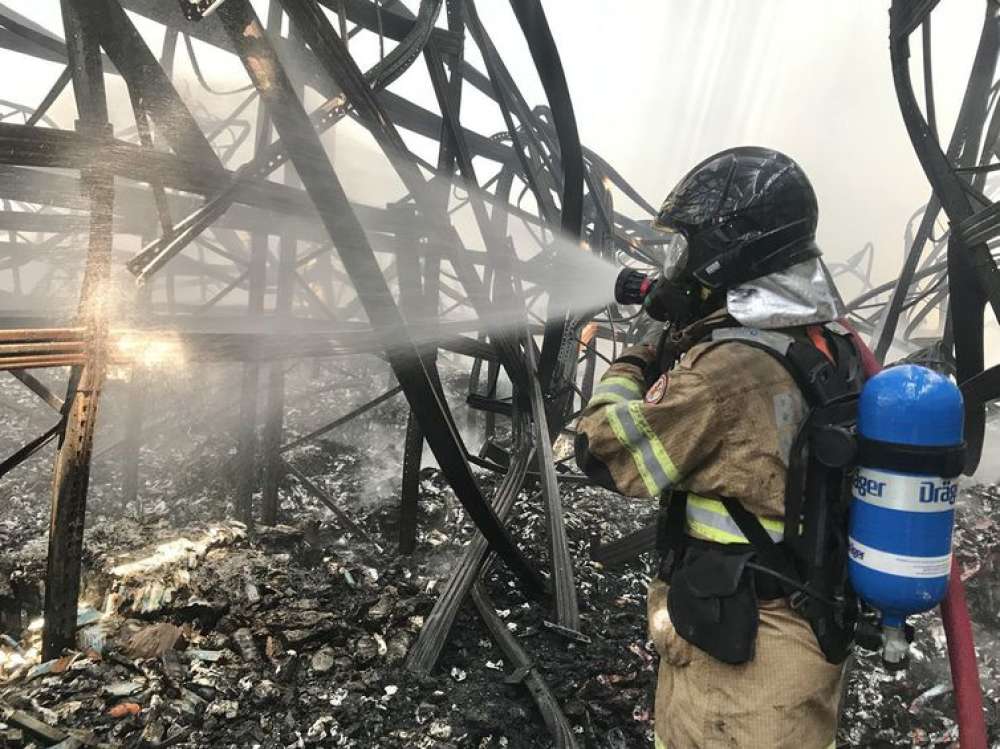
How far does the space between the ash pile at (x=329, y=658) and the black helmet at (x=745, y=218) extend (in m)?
2.22

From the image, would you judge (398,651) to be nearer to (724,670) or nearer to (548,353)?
(724,670)

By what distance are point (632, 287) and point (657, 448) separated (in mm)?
741

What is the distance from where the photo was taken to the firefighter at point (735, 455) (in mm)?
1424

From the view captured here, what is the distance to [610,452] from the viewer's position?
4.97 feet

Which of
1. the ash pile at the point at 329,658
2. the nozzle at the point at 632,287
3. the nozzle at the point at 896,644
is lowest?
the ash pile at the point at 329,658

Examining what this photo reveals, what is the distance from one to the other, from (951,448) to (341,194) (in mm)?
2344

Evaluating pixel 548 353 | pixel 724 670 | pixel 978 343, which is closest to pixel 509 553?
pixel 548 353

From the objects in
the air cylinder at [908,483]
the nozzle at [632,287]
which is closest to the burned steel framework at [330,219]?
the nozzle at [632,287]

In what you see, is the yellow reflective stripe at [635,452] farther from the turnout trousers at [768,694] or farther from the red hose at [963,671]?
the red hose at [963,671]

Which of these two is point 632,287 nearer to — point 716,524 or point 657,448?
point 657,448

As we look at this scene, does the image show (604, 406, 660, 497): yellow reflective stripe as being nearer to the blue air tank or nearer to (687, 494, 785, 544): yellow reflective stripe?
(687, 494, 785, 544): yellow reflective stripe

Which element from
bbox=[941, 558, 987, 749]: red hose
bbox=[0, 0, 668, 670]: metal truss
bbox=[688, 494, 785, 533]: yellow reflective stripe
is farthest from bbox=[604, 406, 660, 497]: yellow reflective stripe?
bbox=[0, 0, 668, 670]: metal truss

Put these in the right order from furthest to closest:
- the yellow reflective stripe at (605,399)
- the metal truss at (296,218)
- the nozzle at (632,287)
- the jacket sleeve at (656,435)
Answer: the metal truss at (296,218), the nozzle at (632,287), the yellow reflective stripe at (605,399), the jacket sleeve at (656,435)

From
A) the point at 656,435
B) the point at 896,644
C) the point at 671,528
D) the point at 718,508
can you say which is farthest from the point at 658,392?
the point at 896,644
